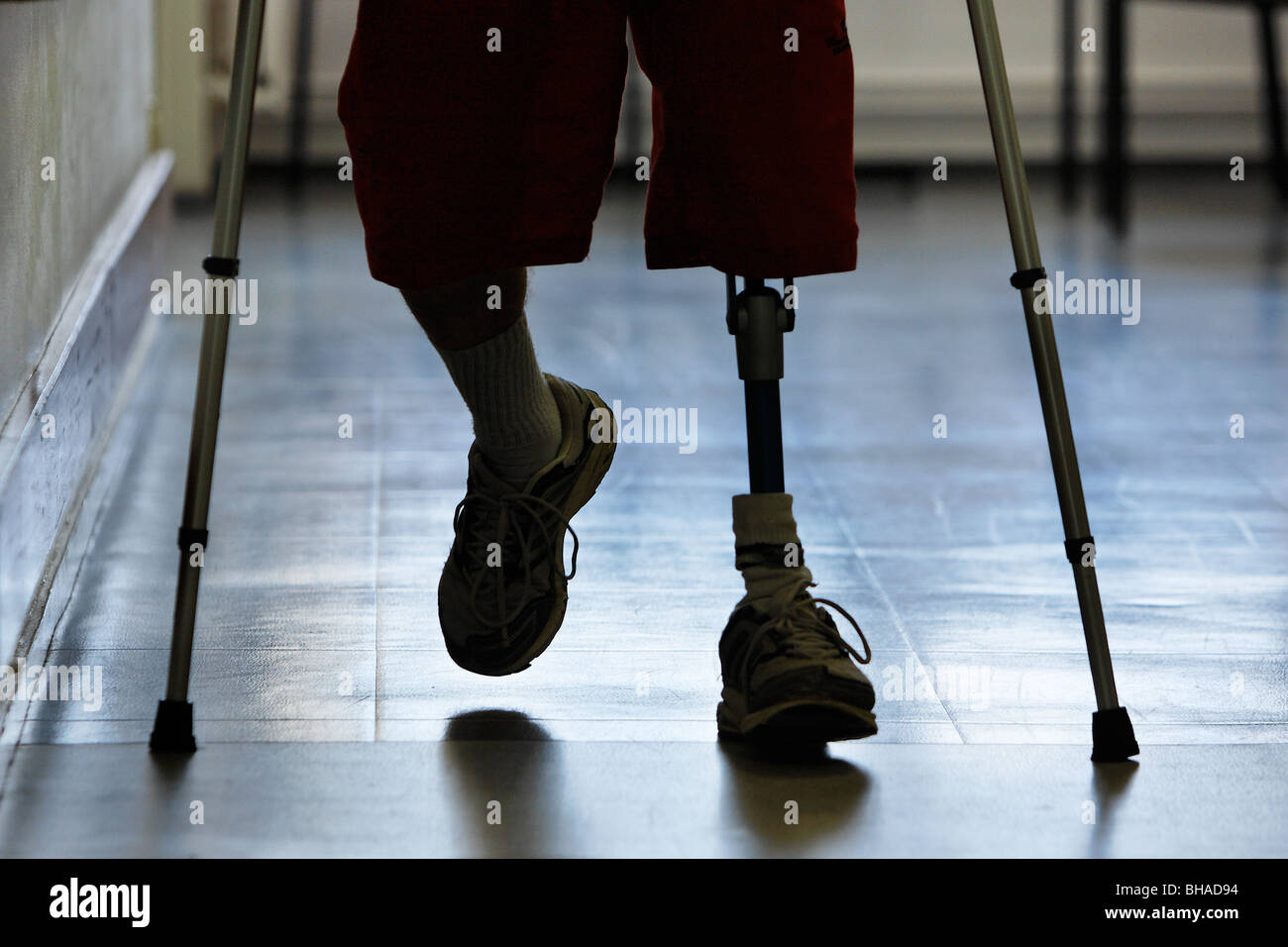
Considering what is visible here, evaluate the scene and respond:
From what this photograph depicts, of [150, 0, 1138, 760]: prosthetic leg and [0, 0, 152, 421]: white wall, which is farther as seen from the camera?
[0, 0, 152, 421]: white wall

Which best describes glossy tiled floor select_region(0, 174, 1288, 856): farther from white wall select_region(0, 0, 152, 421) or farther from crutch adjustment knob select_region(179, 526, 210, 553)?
white wall select_region(0, 0, 152, 421)

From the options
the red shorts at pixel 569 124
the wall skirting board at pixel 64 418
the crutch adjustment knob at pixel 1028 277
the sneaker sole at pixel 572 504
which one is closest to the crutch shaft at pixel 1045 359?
the crutch adjustment knob at pixel 1028 277

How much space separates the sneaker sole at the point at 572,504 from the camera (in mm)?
1270

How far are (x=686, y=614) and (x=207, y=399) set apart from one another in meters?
0.49

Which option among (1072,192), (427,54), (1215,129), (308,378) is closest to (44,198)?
(427,54)

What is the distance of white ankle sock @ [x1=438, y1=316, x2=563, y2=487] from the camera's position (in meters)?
1.24

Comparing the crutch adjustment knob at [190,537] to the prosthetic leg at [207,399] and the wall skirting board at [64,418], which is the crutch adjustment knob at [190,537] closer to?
the prosthetic leg at [207,399]

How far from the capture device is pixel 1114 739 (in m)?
1.12

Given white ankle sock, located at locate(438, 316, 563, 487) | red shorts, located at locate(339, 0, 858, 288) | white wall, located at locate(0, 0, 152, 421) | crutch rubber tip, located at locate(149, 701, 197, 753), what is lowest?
crutch rubber tip, located at locate(149, 701, 197, 753)

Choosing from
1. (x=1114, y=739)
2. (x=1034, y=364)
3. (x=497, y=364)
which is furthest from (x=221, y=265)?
(x=1114, y=739)

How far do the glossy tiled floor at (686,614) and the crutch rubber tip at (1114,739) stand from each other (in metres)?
0.01

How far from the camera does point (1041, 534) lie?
1.74 metres

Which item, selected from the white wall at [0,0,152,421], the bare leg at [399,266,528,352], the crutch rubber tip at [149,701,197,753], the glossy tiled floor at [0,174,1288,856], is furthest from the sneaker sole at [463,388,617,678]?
the white wall at [0,0,152,421]

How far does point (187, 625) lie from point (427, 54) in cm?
40
